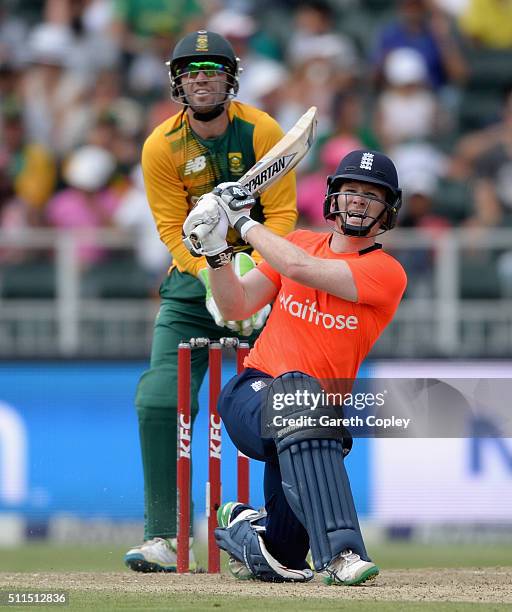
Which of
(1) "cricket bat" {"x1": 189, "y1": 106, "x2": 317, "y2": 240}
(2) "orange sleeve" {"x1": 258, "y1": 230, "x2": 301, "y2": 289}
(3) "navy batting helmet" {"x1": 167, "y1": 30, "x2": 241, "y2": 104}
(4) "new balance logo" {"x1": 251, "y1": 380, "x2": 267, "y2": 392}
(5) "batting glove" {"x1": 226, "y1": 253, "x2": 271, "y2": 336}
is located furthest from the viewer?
(3) "navy batting helmet" {"x1": 167, "y1": 30, "x2": 241, "y2": 104}

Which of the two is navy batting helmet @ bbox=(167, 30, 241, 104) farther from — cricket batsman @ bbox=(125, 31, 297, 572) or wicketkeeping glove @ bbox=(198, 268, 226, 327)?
wicketkeeping glove @ bbox=(198, 268, 226, 327)

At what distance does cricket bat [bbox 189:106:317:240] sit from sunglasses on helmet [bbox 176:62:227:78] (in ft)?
1.75

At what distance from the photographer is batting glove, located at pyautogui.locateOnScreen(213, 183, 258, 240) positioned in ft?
19.9

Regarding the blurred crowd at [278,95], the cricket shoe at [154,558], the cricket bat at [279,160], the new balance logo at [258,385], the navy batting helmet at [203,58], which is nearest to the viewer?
the new balance logo at [258,385]

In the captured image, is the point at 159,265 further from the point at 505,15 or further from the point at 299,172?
the point at 505,15

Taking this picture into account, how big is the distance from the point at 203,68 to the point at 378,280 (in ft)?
4.85

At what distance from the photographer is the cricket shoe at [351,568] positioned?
231 inches

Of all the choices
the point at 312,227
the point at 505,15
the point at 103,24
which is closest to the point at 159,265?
the point at 312,227

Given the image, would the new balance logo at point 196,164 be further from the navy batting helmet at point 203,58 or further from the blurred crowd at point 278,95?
the blurred crowd at point 278,95

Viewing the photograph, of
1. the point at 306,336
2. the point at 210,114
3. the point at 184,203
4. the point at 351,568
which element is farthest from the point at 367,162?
the point at 351,568

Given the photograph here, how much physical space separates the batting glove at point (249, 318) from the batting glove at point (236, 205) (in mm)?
381

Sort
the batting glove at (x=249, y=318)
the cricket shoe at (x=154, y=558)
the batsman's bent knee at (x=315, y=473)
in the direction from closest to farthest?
the batsman's bent knee at (x=315, y=473) → the batting glove at (x=249, y=318) → the cricket shoe at (x=154, y=558)

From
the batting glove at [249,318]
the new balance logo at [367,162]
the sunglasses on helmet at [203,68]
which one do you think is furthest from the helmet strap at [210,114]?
the new balance logo at [367,162]

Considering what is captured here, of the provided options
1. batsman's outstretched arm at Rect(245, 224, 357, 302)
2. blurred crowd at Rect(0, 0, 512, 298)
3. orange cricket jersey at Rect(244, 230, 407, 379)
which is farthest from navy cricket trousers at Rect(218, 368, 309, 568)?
blurred crowd at Rect(0, 0, 512, 298)
